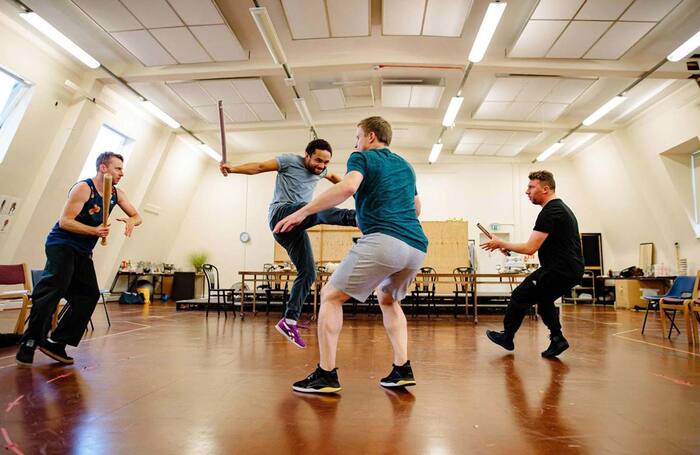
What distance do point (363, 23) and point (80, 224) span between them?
532 centimetres

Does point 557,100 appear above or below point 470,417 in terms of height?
above

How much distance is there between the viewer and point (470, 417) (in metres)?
1.74

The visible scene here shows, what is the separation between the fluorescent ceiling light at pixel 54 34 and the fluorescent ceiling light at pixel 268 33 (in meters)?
2.92

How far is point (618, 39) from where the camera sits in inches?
263

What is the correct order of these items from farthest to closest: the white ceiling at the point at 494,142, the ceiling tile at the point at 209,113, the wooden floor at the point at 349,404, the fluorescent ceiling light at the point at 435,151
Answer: the fluorescent ceiling light at the point at 435,151 → the white ceiling at the point at 494,142 → the ceiling tile at the point at 209,113 → the wooden floor at the point at 349,404

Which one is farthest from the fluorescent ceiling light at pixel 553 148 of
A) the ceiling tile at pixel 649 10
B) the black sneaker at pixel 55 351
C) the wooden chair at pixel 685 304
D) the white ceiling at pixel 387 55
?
the black sneaker at pixel 55 351

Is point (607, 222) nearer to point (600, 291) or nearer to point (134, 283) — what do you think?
point (600, 291)

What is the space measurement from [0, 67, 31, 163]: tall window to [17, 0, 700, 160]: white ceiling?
3.54 feet

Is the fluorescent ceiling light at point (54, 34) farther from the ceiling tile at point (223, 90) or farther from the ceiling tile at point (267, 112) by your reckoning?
the ceiling tile at point (267, 112)

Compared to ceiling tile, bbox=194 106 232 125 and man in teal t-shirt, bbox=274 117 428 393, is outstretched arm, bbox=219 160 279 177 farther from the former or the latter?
ceiling tile, bbox=194 106 232 125

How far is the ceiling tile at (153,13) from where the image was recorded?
5.85 meters

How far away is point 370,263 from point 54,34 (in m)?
6.79

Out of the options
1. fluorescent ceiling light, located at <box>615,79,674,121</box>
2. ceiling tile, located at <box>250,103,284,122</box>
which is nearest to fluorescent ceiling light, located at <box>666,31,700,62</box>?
fluorescent ceiling light, located at <box>615,79,674,121</box>

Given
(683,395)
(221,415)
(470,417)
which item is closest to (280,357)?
(221,415)
